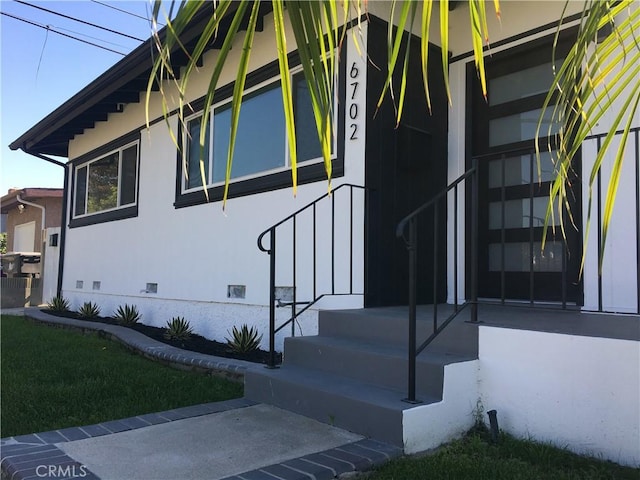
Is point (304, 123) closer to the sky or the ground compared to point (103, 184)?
closer to the ground

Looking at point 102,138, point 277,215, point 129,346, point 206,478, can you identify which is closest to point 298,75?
point 277,215

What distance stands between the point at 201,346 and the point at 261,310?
2.67ft

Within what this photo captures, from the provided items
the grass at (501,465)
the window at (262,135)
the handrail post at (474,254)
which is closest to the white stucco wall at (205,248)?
the window at (262,135)

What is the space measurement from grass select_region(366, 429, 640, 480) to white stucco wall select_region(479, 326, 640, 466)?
0.11 metres

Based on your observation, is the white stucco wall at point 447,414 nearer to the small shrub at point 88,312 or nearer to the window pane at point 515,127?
the window pane at point 515,127

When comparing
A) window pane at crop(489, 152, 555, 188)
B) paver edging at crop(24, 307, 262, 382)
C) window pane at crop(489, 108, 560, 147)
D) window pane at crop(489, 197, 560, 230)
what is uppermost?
window pane at crop(489, 108, 560, 147)

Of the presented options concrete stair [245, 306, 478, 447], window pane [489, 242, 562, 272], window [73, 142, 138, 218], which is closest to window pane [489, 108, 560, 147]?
window pane [489, 242, 562, 272]

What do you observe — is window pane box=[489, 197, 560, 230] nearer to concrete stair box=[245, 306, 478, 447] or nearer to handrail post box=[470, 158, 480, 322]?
concrete stair box=[245, 306, 478, 447]

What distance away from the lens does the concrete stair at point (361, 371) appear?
10.2 ft

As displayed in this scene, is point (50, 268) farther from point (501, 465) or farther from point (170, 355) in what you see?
point (501, 465)

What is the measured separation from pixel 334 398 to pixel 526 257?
2439 mm

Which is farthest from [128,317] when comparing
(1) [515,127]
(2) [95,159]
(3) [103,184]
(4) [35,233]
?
(4) [35,233]

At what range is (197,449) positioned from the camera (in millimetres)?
2969

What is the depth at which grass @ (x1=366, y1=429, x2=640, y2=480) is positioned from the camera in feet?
8.39
